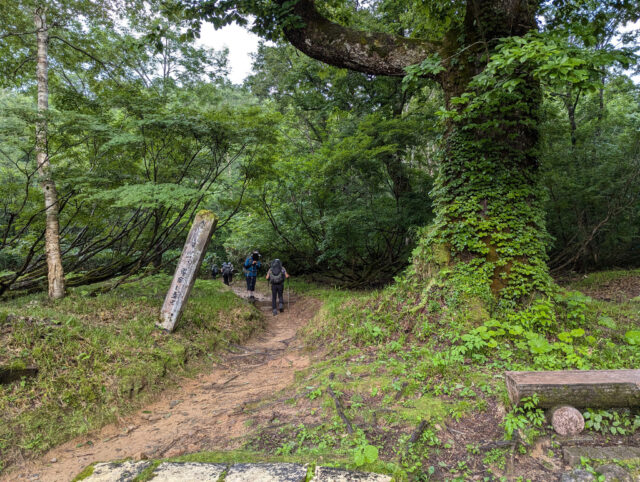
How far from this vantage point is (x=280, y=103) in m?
16.6

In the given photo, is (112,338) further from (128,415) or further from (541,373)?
(541,373)

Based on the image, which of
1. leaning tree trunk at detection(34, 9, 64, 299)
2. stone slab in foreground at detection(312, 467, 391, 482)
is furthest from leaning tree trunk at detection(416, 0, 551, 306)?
leaning tree trunk at detection(34, 9, 64, 299)

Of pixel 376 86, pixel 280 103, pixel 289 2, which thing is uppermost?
pixel 280 103

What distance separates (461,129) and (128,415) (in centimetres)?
623

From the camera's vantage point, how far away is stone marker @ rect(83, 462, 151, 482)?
6.95 feet

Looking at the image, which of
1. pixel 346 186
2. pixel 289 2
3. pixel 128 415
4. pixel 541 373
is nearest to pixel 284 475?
pixel 541 373

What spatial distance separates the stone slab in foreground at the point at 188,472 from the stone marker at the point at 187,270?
3.90 m

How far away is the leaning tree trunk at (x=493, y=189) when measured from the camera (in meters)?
4.51

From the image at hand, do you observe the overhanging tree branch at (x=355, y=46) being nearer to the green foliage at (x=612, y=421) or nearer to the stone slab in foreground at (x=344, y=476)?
the green foliage at (x=612, y=421)

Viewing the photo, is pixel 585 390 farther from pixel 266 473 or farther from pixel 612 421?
pixel 266 473

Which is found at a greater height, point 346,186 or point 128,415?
point 346,186

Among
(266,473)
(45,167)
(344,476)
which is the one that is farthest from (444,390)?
(45,167)

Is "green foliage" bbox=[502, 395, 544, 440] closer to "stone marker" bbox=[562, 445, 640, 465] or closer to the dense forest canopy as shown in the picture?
"stone marker" bbox=[562, 445, 640, 465]

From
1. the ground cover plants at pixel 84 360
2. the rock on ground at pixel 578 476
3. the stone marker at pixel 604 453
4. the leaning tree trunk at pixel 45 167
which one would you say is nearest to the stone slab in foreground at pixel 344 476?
the rock on ground at pixel 578 476
